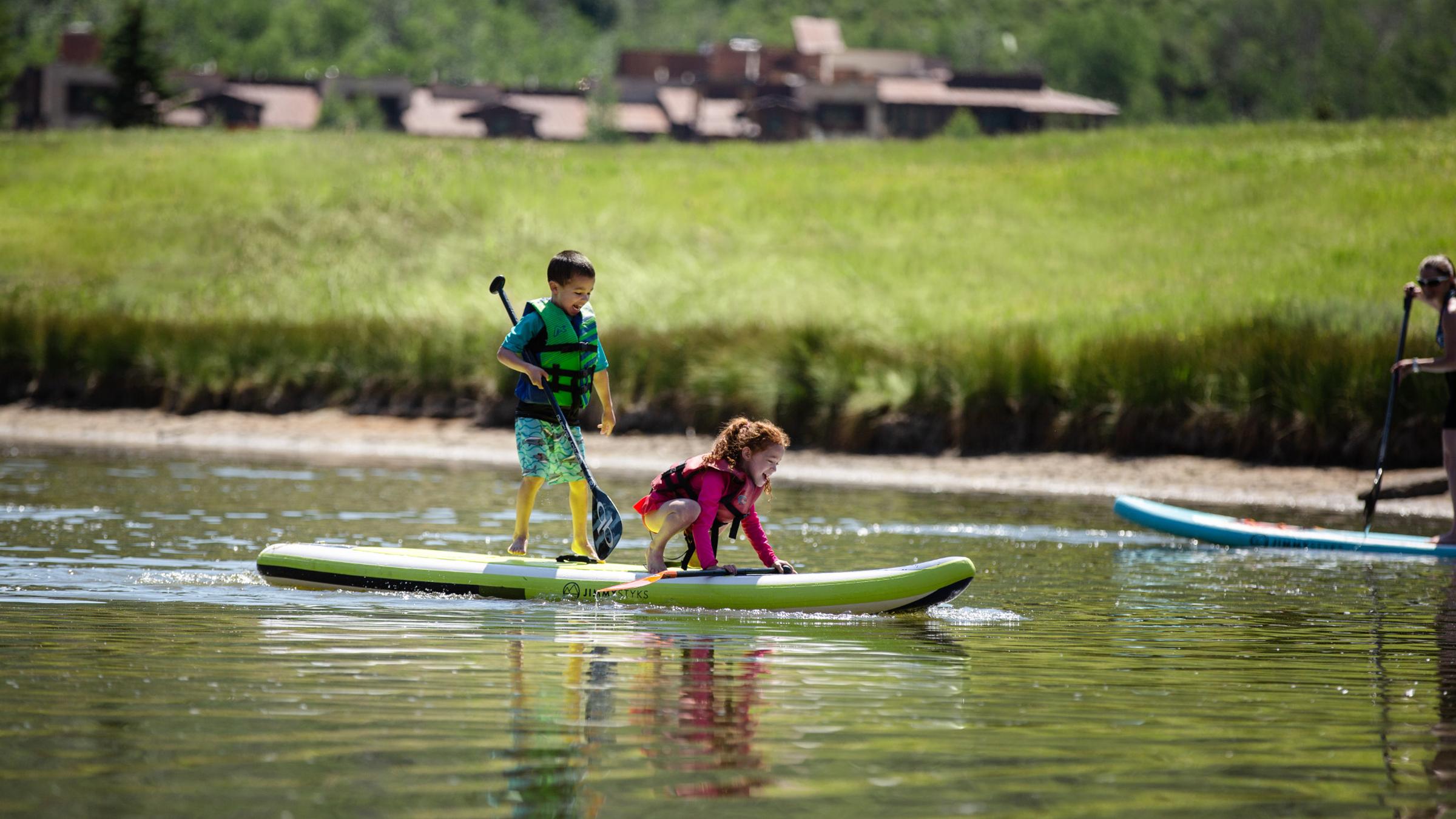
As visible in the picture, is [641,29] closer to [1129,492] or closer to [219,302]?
[219,302]

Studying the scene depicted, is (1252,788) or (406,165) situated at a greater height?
(406,165)

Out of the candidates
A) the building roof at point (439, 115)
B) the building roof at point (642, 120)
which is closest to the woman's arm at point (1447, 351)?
the building roof at point (439, 115)

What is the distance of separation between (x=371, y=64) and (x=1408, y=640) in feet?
483

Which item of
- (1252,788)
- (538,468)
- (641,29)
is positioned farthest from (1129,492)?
(641,29)

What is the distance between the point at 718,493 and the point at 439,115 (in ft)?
342

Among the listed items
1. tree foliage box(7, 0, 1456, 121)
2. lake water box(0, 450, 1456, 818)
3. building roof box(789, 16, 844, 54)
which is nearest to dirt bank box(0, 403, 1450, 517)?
lake water box(0, 450, 1456, 818)

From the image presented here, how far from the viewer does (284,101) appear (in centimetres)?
10850

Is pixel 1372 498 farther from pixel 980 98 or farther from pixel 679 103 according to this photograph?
→ pixel 679 103

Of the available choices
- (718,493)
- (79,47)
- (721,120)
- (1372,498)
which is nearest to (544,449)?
(718,493)

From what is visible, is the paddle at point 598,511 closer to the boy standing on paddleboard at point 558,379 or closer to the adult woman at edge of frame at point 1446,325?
the boy standing on paddleboard at point 558,379

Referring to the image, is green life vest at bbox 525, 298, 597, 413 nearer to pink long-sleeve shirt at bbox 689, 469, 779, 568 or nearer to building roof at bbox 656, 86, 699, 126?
pink long-sleeve shirt at bbox 689, 469, 779, 568

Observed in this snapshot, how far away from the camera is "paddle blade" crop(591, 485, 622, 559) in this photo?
1064 cm

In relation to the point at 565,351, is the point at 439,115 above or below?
above

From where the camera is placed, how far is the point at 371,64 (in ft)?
490
